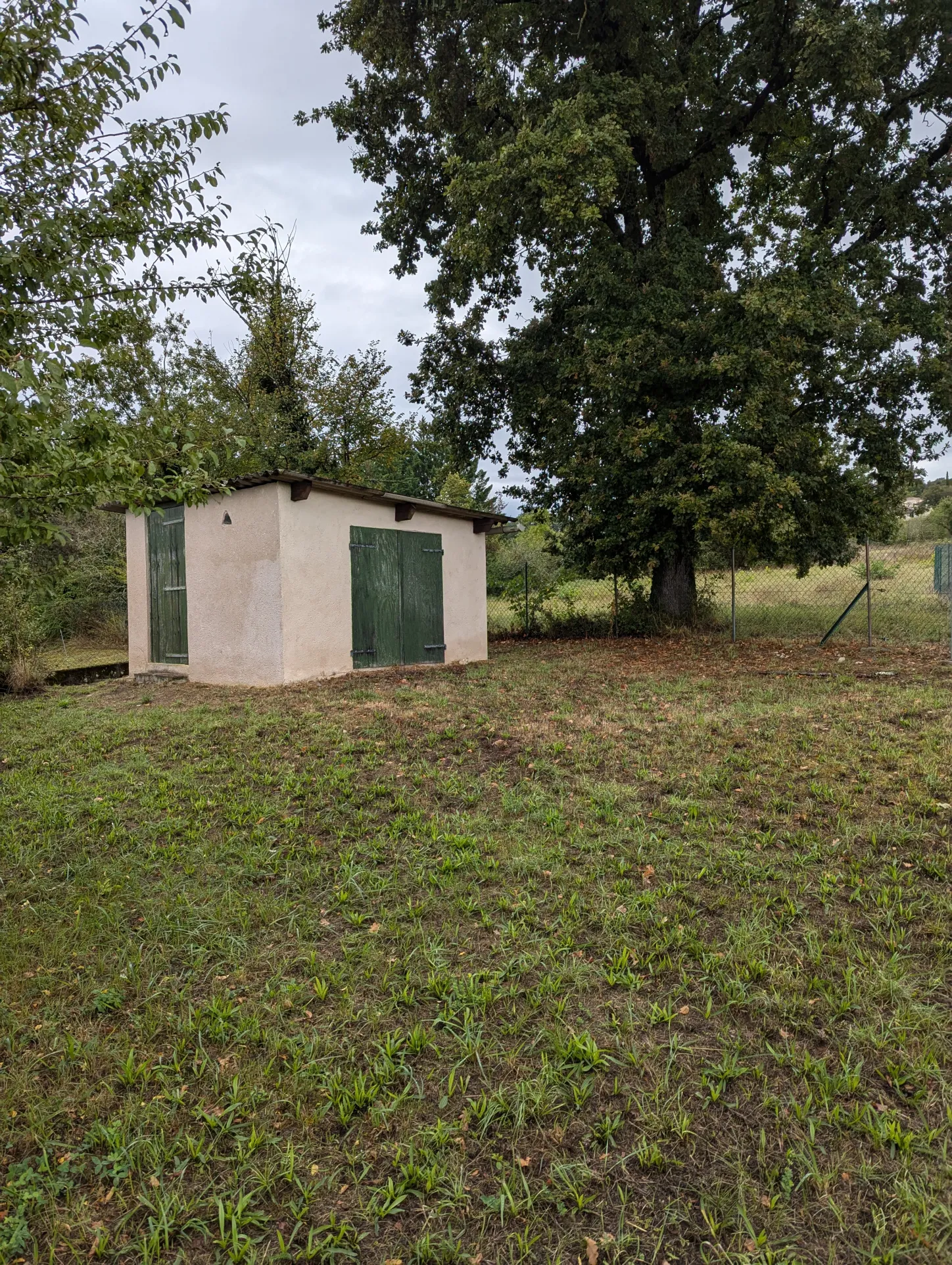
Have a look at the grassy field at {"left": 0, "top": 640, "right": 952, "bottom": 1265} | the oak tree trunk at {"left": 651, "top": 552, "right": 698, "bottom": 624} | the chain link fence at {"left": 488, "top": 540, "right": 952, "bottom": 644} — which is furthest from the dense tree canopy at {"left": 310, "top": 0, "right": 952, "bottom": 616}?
the grassy field at {"left": 0, "top": 640, "right": 952, "bottom": 1265}

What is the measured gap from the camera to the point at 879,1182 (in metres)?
1.87

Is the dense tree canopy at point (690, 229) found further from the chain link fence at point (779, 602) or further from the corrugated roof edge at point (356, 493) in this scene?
the corrugated roof edge at point (356, 493)

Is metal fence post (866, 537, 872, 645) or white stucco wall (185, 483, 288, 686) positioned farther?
metal fence post (866, 537, 872, 645)

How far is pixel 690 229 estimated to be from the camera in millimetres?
12070

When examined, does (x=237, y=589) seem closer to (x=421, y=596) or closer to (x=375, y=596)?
(x=375, y=596)

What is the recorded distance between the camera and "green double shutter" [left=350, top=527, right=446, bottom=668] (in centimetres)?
931

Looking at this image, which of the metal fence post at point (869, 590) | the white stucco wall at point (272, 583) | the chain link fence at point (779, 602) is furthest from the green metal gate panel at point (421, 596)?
the metal fence post at point (869, 590)

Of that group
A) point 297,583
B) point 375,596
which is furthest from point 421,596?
point 297,583

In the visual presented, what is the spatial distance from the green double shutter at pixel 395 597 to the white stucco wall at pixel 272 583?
0.15 meters

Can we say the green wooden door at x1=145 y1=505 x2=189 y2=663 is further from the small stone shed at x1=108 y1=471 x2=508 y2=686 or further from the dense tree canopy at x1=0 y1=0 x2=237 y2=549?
the dense tree canopy at x1=0 y1=0 x2=237 y2=549

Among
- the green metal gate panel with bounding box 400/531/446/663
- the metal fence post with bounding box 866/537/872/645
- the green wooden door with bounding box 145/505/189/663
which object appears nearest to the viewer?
the green wooden door with bounding box 145/505/189/663

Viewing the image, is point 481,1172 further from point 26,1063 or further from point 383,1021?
point 26,1063

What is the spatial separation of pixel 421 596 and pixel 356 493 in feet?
6.08

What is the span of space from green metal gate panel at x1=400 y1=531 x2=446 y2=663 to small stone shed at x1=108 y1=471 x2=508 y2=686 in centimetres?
2
